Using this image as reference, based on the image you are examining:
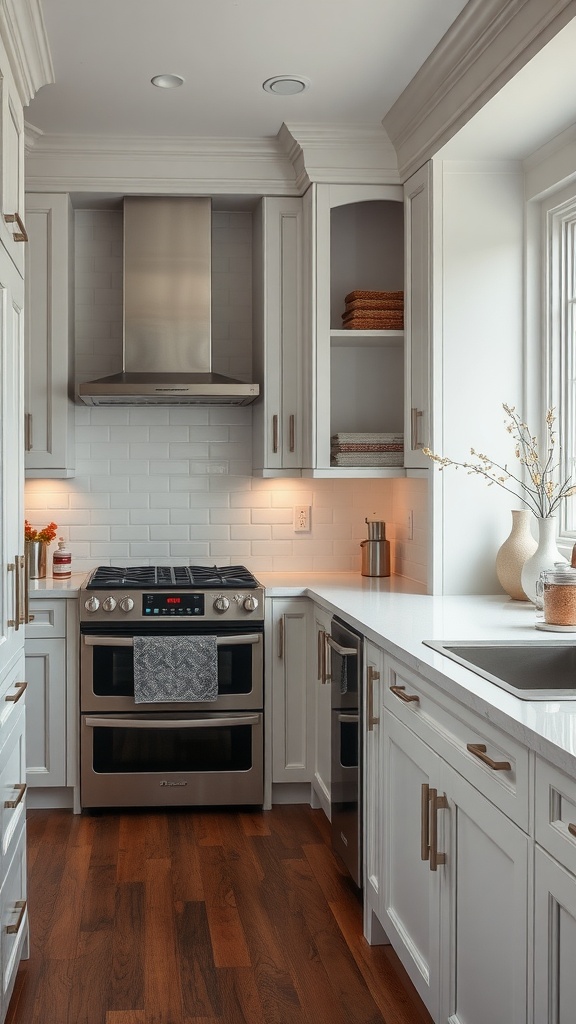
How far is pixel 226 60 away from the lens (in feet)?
10.6

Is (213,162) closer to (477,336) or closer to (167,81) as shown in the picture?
(167,81)

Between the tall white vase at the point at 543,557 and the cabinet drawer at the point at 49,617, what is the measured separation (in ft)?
6.08

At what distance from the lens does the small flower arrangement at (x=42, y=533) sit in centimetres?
419

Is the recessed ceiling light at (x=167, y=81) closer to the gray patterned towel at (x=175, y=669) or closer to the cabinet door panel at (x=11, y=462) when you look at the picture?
the cabinet door panel at (x=11, y=462)

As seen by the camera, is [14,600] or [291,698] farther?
[291,698]

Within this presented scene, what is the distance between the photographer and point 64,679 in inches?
151

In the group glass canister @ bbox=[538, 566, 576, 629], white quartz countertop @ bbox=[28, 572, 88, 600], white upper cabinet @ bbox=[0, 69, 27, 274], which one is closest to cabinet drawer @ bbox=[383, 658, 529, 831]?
glass canister @ bbox=[538, 566, 576, 629]

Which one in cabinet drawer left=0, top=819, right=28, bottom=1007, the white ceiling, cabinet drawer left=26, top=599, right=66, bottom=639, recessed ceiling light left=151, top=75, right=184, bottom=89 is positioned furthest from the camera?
cabinet drawer left=26, top=599, right=66, bottom=639

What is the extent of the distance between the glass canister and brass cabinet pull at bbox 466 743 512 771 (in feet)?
2.87

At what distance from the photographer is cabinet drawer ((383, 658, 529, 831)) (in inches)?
64.5

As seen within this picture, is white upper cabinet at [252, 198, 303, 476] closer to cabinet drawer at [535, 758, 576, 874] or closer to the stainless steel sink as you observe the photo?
the stainless steel sink

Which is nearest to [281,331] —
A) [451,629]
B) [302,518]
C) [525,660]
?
[302,518]

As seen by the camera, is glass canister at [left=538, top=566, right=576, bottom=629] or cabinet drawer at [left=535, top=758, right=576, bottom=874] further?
glass canister at [left=538, top=566, right=576, bottom=629]

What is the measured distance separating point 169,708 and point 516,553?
150 centimetres
